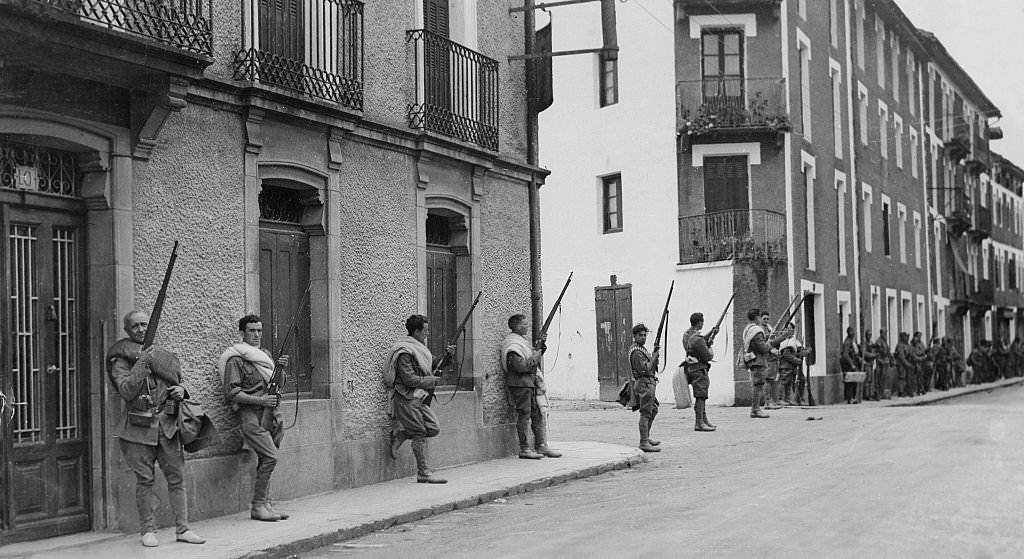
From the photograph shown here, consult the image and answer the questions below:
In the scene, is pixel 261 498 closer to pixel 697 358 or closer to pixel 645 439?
pixel 645 439

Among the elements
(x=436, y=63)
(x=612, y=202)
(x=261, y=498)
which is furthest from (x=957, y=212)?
(x=261, y=498)

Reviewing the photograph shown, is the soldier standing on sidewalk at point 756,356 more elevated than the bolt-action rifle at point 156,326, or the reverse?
the bolt-action rifle at point 156,326

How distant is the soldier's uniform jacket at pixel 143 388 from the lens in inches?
356

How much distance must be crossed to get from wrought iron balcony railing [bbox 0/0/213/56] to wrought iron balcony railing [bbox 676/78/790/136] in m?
19.6

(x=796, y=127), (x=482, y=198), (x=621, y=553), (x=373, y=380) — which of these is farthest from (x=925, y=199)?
(x=621, y=553)

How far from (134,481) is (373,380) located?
385cm

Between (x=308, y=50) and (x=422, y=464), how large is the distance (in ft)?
14.9

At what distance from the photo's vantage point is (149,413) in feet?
29.9

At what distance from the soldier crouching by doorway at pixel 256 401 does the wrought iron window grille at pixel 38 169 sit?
1.89m

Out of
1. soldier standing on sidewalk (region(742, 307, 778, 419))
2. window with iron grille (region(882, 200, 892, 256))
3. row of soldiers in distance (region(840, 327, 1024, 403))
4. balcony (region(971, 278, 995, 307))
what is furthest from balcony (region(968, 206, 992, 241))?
soldier standing on sidewalk (region(742, 307, 778, 419))

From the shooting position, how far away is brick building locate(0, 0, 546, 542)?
30.8 feet

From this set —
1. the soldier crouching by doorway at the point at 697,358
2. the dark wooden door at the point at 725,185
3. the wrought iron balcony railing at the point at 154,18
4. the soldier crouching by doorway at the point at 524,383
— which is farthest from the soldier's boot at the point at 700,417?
the wrought iron balcony railing at the point at 154,18

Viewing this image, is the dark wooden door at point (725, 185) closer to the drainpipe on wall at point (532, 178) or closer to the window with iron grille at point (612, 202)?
the window with iron grille at point (612, 202)

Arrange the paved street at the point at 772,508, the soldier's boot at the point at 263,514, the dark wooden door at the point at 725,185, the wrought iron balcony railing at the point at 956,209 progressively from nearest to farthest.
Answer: the paved street at the point at 772,508, the soldier's boot at the point at 263,514, the dark wooden door at the point at 725,185, the wrought iron balcony railing at the point at 956,209
